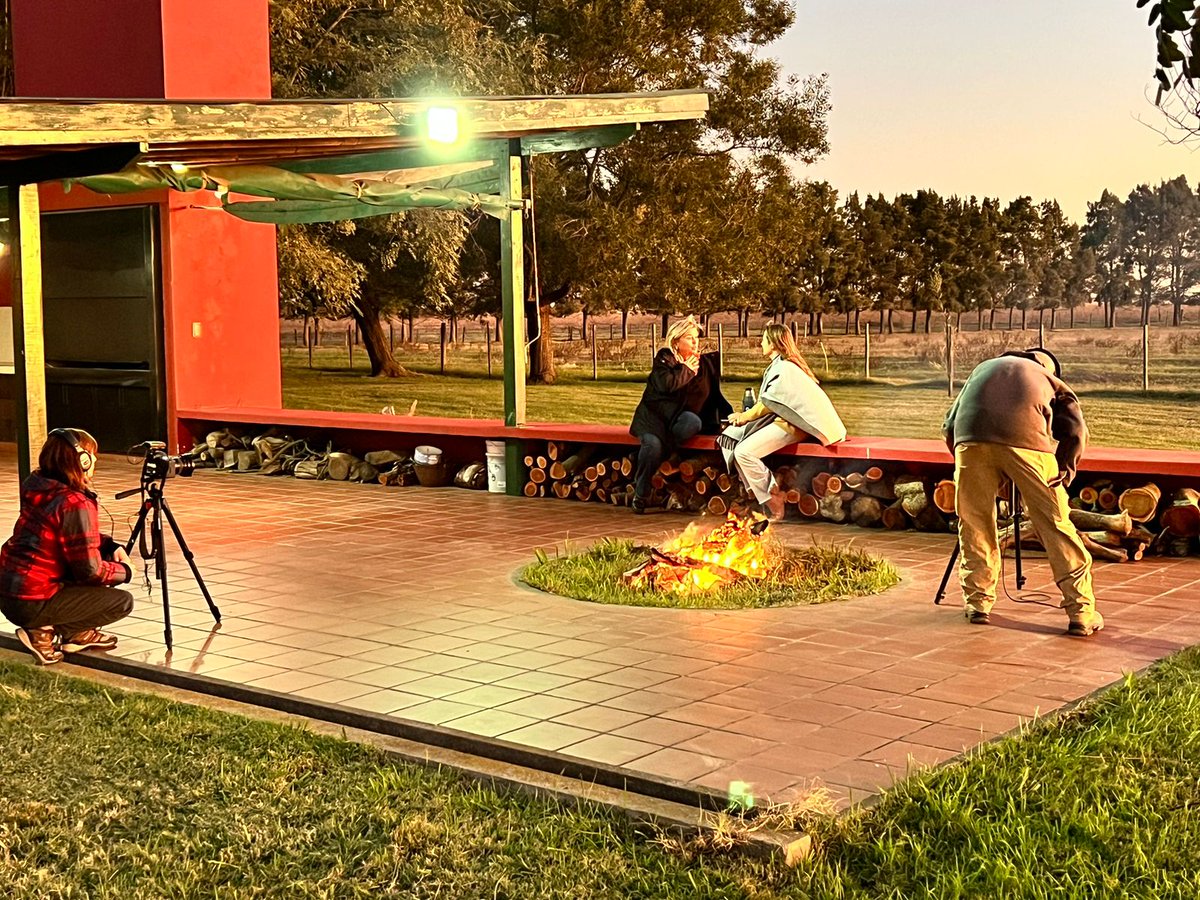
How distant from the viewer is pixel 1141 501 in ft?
29.1

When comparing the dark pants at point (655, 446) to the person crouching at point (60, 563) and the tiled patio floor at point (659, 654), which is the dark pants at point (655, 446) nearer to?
the tiled patio floor at point (659, 654)

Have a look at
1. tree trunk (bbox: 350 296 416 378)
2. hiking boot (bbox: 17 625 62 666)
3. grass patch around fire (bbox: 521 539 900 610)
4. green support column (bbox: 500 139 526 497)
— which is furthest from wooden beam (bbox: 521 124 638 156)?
tree trunk (bbox: 350 296 416 378)

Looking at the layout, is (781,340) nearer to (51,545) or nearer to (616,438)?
(616,438)

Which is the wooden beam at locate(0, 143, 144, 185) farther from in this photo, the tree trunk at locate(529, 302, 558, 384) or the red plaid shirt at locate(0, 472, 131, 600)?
the tree trunk at locate(529, 302, 558, 384)

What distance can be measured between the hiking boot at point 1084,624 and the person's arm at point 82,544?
14.7 feet

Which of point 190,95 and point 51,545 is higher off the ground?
point 190,95

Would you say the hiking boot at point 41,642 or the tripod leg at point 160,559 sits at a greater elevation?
the tripod leg at point 160,559

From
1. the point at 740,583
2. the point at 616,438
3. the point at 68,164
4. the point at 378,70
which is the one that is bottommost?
the point at 740,583

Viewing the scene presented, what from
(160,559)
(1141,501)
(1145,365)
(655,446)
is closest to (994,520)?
(1141,501)

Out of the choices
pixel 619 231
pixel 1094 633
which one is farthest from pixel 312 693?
pixel 619 231

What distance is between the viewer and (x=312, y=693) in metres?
5.75

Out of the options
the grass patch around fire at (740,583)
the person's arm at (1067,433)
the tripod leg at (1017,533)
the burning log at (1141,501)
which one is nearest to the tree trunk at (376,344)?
the grass patch around fire at (740,583)

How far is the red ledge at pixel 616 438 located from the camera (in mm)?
9023

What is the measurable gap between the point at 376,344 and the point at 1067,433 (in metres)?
29.0
